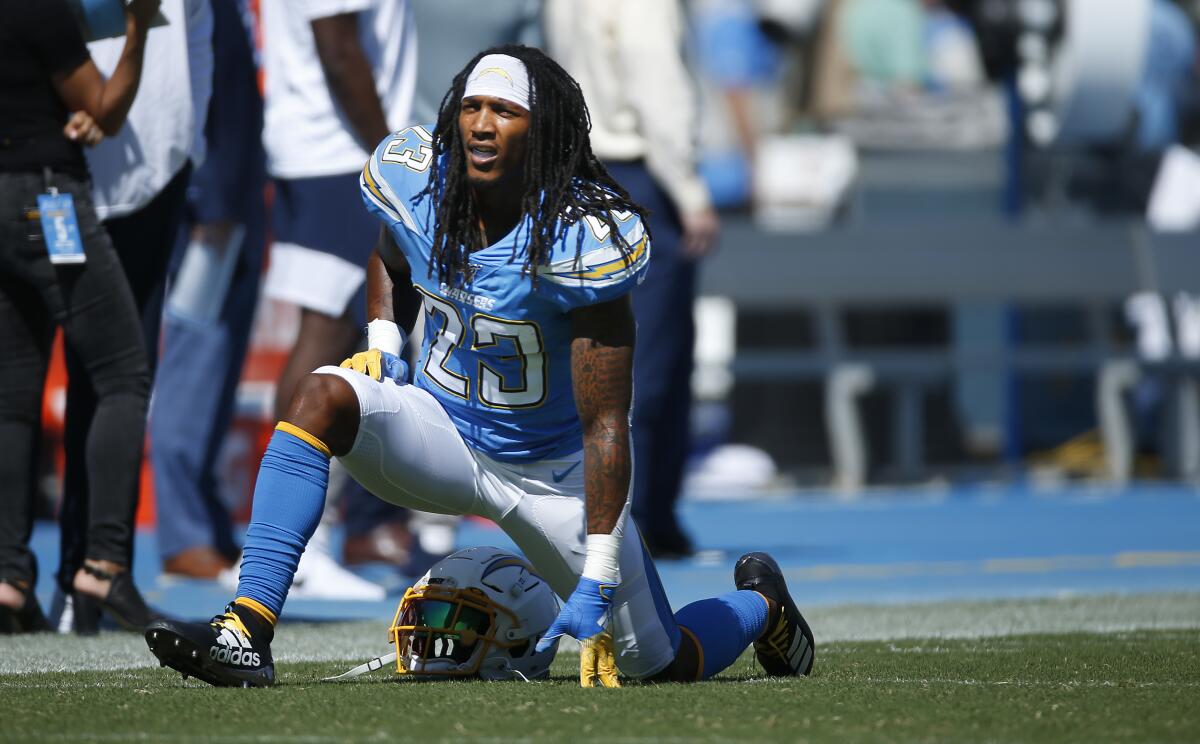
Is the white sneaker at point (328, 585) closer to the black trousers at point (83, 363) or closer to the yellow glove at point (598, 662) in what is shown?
the black trousers at point (83, 363)

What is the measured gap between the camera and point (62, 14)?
5.02 metres

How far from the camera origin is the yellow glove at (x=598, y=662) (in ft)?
12.7

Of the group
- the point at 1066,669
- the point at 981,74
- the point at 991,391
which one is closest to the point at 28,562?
the point at 1066,669

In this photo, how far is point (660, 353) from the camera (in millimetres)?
7672

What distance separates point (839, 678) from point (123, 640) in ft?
6.27

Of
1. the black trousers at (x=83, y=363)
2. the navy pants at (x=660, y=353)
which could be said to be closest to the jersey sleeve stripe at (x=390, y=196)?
the black trousers at (x=83, y=363)

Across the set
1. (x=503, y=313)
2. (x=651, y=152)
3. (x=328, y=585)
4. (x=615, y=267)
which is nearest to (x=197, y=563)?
(x=328, y=585)

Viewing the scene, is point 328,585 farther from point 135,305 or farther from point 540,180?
point 540,180

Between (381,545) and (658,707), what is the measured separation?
11.2ft

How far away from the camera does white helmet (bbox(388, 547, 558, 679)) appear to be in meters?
4.12

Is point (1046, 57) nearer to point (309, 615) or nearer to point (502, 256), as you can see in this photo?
point (309, 615)

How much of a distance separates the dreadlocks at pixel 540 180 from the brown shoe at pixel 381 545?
2917mm

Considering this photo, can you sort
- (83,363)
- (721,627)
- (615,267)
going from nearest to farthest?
(615,267)
(721,627)
(83,363)

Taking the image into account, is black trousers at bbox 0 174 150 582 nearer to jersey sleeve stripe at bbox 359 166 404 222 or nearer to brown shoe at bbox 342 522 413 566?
jersey sleeve stripe at bbox 359 166 404 222
